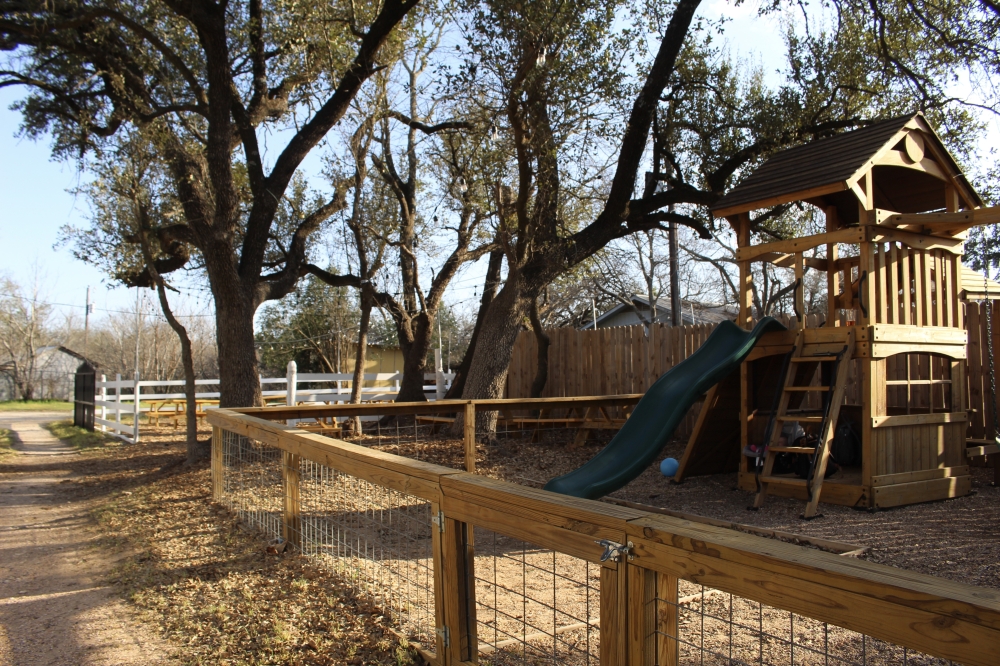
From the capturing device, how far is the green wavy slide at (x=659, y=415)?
7.04 metres

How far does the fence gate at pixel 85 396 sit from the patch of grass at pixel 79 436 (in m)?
0.22

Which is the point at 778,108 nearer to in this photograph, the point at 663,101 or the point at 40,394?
the point at 663,101

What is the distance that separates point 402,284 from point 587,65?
6.84 metres

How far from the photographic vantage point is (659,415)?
771 cm

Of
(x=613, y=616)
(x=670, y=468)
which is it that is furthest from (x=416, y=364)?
(x=613, y=616)

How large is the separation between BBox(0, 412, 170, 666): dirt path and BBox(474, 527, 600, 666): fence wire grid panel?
1.72 meters

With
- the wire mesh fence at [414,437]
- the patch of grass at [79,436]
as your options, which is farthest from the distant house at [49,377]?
the wire mesh fence at [414,437]

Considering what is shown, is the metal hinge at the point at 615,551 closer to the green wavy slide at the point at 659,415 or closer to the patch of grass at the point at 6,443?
the green wavy slide at the point at 659,415

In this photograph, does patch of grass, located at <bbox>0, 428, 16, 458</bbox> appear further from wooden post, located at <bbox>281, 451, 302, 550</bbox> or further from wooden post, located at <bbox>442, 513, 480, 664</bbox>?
wooden post, located at <bbox>442, 513, 480, 664</bbox>

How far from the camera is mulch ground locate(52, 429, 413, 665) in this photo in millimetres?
3688

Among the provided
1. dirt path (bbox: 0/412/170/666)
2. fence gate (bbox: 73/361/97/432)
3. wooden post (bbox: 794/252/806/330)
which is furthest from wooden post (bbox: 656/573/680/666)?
fence gate (bbox: 73/361/97/432)

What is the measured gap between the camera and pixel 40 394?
43344mm

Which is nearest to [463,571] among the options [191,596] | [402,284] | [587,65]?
[191,596]

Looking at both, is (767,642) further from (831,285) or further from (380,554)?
(831,285)
